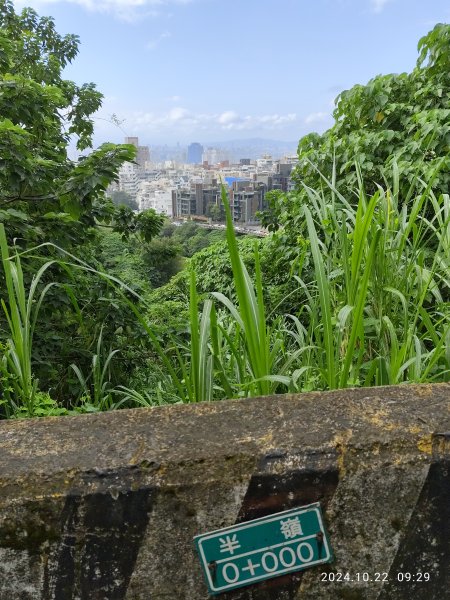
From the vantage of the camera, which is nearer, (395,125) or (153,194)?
(395,125)

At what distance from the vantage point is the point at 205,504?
2.38 feet

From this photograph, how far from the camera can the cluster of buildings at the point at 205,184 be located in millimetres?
1827

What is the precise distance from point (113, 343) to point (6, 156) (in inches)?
36.9

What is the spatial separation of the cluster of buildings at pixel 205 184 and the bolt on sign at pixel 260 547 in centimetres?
64

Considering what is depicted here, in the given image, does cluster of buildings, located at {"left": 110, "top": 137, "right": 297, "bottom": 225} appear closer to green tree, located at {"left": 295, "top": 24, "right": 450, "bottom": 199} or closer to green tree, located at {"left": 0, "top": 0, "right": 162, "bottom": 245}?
green tree, located at {"left": 0, "top": 0, "right": 162, "bottom": 245}

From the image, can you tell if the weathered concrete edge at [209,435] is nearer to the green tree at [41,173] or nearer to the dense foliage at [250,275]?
the dense foliage at [250,275]

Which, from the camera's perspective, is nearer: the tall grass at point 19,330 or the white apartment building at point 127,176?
the tall grass at point 19,330

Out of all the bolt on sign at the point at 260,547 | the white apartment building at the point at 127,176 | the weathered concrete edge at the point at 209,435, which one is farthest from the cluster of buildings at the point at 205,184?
the bolt on sign at the point at 260,547

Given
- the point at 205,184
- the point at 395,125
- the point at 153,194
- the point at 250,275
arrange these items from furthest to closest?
the point at 153,194 → the point at 205,184 → the point at 395,125 → the point at 250,275

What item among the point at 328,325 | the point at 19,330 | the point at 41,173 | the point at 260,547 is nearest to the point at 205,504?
the point at 260,547

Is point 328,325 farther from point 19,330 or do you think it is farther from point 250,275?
point 250,275

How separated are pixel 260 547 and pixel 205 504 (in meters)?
0.11

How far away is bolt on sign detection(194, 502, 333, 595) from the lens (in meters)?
0.72

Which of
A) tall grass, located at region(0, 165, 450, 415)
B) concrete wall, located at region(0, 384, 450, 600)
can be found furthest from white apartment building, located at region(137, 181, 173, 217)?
concrete wall, located at region(0, 384, 450, 600)
